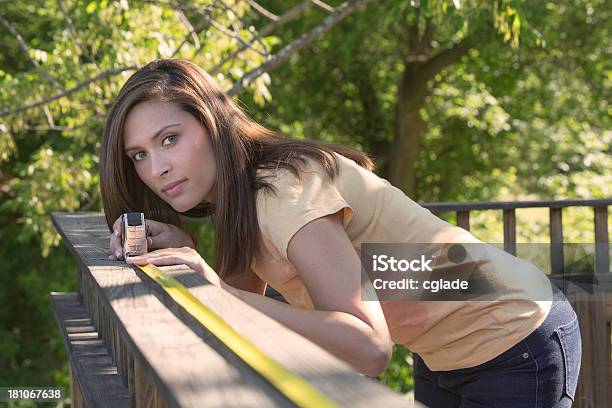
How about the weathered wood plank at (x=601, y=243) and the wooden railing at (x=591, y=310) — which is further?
the weathered wood plank at (x=601, y=243)

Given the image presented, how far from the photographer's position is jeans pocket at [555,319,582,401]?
79.8 inches

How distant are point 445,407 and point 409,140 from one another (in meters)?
10.9

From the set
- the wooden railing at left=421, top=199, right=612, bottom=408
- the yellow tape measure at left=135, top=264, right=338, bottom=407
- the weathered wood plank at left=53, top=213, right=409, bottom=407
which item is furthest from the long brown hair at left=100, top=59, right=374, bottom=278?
the wooden railing at left=421, top=199, right=612, bottom=408

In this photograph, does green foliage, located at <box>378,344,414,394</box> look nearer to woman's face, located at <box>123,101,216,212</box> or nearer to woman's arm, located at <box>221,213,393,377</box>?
woman's face, located at <box>123,101,216,212</box>

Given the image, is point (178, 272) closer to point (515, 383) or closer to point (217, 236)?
point (217, 236)

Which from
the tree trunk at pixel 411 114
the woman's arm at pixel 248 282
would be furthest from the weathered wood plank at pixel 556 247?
the tree trunk at pixel 411 114

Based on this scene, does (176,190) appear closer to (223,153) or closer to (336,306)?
(223,153)

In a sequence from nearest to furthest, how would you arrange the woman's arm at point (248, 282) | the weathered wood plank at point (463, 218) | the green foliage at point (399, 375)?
the woman's arm at point (248, 282) < the weathered wood plank at point (463, 218) < the green foliage at point (399, 375)

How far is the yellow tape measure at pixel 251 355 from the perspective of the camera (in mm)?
988

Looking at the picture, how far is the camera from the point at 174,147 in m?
2.04

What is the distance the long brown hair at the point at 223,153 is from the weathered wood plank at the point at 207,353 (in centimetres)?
15

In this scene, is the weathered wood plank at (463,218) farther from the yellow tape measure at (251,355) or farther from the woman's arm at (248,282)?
the yellow tape measure at (251,355)

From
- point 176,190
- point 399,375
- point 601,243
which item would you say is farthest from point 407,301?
point 399,375

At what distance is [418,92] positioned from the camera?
12.7 m
